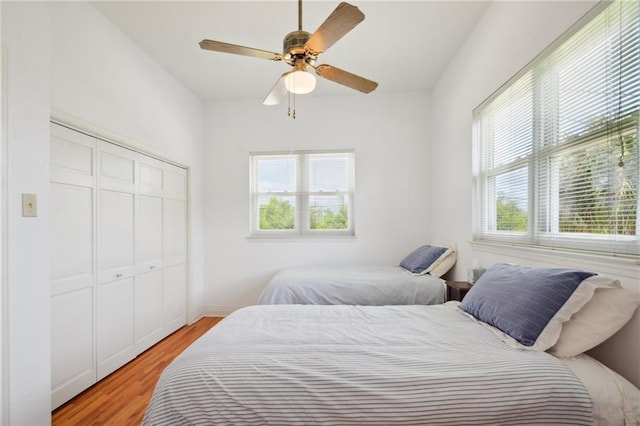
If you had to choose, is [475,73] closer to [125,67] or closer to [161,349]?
[125,67]

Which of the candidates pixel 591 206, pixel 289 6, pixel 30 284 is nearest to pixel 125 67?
pixel 289 6

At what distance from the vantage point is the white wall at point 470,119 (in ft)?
4.08

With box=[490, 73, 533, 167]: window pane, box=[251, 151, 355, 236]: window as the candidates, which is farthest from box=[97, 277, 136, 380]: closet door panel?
box=[490, 73, 533, 167]: window pane

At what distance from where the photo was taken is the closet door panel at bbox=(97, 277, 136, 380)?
88.0 inches

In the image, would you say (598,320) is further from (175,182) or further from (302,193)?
(175,182)

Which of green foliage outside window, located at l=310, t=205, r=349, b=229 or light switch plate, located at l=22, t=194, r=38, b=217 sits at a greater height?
light switch plate, located at l=22, t=194, r=38, b=217

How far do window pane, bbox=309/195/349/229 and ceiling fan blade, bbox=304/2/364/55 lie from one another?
225cm

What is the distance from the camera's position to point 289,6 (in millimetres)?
2127

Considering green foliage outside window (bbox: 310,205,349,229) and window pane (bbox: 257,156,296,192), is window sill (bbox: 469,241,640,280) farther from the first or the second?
window pane (bbox: 257,156,296,192)

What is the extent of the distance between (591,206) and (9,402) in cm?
298

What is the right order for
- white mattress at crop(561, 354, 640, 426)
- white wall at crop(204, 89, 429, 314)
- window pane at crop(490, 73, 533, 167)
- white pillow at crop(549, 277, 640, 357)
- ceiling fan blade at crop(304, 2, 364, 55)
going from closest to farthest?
1. white mattress at crop(561, 354, 640, 426)
2. white pillow at crop(549, 277, 640, 357)
3. ceiling fan blade at crop(304, 2, 364, 55)
4. window pane at crop(490, 73, 533, 167)
5. white wall at crop(204, 89, 429, 314)

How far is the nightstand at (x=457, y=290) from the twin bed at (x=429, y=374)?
3.11 ft

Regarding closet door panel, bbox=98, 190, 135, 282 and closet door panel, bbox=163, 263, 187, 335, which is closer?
closet door panel, bbox=98, 190, 135, 282

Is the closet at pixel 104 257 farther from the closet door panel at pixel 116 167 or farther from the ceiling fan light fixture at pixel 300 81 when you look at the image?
the ceiling fan light fixture at pixel 300 81
